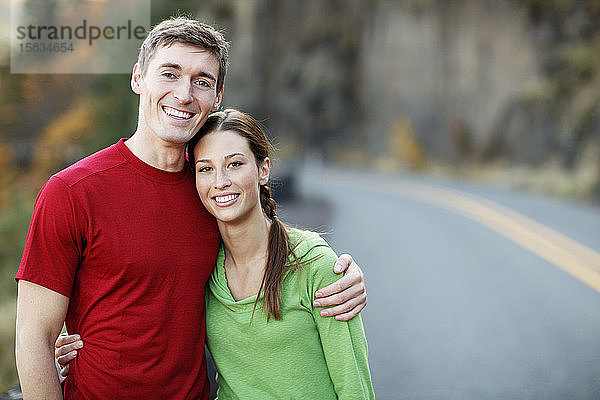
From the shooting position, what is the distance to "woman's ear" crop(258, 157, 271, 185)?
2.95m

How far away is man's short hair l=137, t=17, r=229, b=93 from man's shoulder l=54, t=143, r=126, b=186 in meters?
0.38

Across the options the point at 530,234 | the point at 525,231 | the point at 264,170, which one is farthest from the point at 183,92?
the point at 525,231

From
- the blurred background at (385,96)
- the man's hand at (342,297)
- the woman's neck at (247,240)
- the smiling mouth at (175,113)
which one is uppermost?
the smiling mouth at (175,113)

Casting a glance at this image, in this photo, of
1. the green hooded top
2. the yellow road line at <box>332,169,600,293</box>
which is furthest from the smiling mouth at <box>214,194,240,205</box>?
the yellow road line at <box>332,169,600,293</box>

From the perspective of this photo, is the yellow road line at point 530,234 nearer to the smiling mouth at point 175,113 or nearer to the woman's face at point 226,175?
the woman's face at point 226,175

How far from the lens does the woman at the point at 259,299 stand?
272 centimetres

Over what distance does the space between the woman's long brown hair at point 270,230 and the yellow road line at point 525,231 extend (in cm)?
595

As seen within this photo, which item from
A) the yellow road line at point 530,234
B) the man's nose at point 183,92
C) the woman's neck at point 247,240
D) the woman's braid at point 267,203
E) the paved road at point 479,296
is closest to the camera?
the man's nose at point 183,92

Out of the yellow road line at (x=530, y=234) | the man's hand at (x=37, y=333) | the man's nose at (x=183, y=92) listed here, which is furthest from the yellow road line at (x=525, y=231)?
the man's hand at (x=37, y=333)

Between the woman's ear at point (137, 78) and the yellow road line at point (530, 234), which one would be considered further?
the yellow road line at point (530, 234)

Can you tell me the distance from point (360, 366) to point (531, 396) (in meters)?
2.58

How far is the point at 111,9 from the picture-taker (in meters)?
20.1

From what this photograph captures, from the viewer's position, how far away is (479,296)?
25.2ft

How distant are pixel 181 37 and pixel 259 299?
107 centimetres
